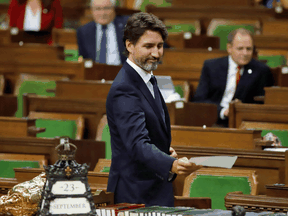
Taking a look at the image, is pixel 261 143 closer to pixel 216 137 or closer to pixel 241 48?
pixel 216 137

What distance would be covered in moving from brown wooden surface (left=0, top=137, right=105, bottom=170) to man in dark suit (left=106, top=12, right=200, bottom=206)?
631 mm

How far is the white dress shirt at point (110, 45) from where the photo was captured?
2311 mm

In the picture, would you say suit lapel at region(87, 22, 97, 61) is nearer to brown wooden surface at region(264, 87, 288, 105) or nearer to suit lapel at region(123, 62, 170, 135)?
brown wooden surface at region(264, 87, 288, 105)

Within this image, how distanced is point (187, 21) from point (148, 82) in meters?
2.07

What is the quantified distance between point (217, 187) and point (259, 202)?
15.3 inches

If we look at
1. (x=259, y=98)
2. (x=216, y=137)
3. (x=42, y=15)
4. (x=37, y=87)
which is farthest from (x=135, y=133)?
(x=42, y=15)

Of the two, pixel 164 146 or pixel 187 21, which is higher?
pixel 187 21

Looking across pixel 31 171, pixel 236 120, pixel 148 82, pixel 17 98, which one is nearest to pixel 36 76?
pixel 17 98

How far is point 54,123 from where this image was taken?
1.84 m

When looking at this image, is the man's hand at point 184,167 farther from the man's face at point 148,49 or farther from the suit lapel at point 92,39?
the suit lapel at point 92,39

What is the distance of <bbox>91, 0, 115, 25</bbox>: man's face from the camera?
89.0 inches

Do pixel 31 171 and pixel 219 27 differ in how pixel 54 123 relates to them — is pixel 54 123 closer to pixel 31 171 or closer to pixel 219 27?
pixel 31 171

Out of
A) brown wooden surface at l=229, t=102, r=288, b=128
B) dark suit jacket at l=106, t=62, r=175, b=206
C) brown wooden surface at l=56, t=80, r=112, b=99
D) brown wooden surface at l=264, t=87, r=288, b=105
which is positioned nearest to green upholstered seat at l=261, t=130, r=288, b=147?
brown wooden surface at l=229, t=102, r=288, b=128

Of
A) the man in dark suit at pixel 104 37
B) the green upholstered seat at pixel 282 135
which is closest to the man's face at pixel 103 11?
the man in dark suit at pixel 104 37
